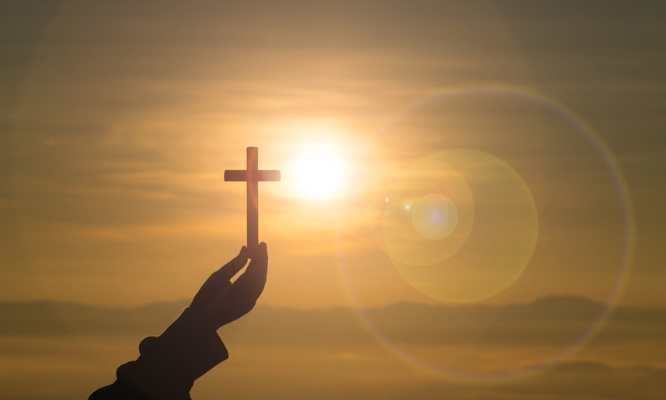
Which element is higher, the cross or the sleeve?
the cross

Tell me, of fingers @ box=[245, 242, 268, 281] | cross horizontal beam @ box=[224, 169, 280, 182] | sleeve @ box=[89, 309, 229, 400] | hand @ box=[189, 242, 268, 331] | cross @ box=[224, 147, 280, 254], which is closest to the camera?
sleeve @ box=[89, 309, 229, 400]

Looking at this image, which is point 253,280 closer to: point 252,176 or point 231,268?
point 231,268

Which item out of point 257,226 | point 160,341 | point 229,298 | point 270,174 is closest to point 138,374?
point 160,341

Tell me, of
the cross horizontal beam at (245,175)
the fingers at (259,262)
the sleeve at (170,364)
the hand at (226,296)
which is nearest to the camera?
the sleeve at (170,364)

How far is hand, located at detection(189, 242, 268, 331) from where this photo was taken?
24.8 m

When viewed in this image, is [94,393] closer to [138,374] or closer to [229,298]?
[138,374]

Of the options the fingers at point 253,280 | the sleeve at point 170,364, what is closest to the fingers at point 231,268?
the fingers at point 253,280

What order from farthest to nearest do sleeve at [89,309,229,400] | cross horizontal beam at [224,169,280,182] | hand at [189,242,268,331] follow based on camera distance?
cross horizontal beam at [224,169,280,182], hand at [189,242,268,331], sleeve at [89,309,229,400]

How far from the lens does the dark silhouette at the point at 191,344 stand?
23.6m

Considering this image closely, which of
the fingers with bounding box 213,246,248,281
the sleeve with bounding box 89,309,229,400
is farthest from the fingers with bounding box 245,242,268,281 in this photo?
the sleeve with bounding box 89,309,229,400

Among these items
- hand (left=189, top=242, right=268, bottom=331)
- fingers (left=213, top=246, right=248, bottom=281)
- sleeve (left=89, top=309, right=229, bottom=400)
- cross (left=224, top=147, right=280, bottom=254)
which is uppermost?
cross (left=224, top=147, right=280, bottom=254)

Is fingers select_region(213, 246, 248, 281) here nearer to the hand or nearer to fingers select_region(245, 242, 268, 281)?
the hand

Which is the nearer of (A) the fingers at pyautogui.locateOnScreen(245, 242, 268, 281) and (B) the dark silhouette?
(B) the dark silhouette

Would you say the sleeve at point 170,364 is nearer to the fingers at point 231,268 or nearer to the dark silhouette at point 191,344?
the dark silhouette at point 191,344
